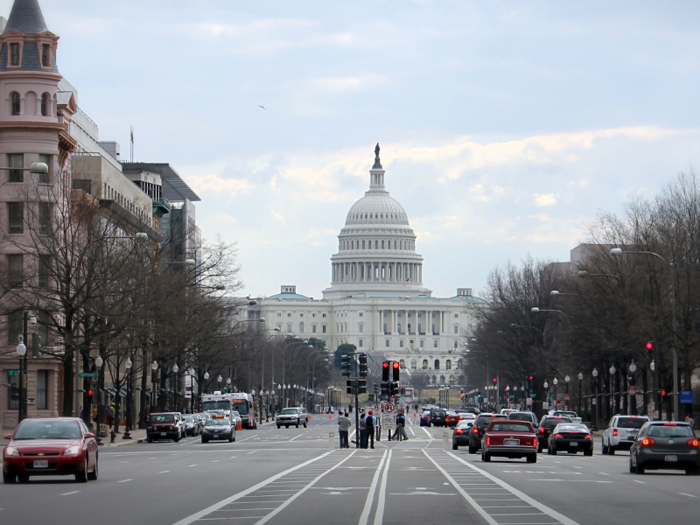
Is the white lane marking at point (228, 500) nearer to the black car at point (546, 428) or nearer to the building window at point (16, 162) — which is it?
the black car at point (546, 428)

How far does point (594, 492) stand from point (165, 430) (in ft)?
132

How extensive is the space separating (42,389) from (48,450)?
153 feet

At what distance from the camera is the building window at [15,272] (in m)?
49.5

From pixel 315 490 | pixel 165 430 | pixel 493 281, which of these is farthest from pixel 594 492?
pixel 493 281

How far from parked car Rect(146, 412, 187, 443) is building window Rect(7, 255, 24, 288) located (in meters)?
9.83

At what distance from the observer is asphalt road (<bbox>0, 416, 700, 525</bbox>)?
736 inches

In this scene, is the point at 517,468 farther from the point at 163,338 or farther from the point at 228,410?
the point at 228,410

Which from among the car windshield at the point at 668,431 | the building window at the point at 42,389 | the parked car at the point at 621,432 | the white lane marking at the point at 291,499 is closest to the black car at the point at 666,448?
the car windshield at the point at 668,431

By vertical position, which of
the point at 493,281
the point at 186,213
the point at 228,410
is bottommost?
the point at 228,410

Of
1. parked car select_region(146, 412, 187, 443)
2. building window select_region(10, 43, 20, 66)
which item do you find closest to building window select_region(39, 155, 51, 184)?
building window select_region(10, 43, 20, 66)

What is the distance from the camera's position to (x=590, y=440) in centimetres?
4494

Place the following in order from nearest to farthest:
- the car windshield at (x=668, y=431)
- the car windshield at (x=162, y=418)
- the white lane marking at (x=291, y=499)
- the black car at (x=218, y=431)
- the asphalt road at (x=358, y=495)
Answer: the white lane marking at (x=291, y=499) < the asphalt road at (x=358, y=495) < the car windshield at (x=668, y=431) < the black car at (x=218, y=431) < the car windshield at (x=162, y=418)

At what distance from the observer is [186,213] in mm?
125000

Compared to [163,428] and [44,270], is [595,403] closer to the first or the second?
[163,428]
